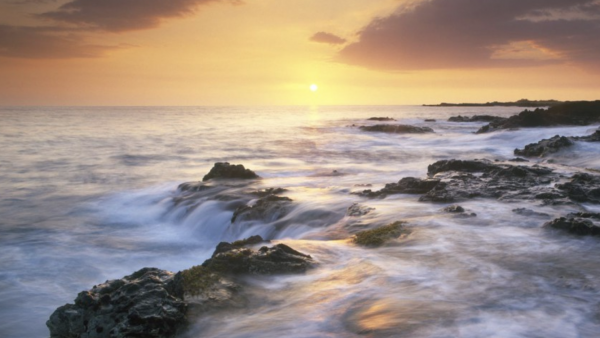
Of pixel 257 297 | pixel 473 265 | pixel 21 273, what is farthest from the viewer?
pixel 21 273

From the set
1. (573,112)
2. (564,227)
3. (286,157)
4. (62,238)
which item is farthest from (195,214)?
(573,112)

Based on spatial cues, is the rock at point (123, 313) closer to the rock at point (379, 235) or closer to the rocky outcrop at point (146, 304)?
the rocky outcrop at point (146, 304)

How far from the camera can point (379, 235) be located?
25.4 ft

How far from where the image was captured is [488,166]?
13.8 meters

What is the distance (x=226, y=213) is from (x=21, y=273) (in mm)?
5073

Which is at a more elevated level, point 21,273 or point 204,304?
point 204,304

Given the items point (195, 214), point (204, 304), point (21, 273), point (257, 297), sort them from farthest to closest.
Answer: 1. point (195, 214)
2. point (21, 273)
3. point (257, 297)
4. point (204, 304)

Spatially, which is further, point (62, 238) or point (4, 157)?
point (4, 157)

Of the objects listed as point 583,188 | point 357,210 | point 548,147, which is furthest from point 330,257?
point 548,147

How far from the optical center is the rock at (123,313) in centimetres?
425

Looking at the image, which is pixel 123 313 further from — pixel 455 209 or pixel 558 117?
pixel 558 117

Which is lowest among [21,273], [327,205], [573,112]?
[21,273]

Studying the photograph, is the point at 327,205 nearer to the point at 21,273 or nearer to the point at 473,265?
the point at 473,265

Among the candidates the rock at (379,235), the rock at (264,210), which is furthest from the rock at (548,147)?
the rock at (379,235)
